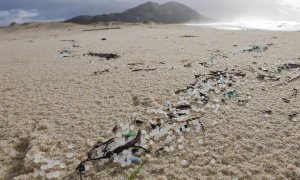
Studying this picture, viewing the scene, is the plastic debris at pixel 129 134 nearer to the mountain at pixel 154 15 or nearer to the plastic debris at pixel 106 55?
the plastic debris at pixel 106 55

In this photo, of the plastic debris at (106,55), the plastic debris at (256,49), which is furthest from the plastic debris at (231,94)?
the plastic debris at (106,55)

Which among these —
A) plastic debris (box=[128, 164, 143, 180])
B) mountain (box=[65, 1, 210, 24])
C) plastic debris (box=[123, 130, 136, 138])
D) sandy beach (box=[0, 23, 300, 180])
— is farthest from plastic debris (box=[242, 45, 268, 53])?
mountain (box=[65, 1, 210, 24])

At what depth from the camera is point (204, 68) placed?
5551 millimetres

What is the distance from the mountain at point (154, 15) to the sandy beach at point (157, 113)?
17.5 meters

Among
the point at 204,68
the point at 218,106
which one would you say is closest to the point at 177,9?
the point at 204,68

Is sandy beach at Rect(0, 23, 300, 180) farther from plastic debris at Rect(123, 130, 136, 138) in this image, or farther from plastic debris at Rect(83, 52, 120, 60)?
plastic debris at Rect(83, 52, 120, 60)

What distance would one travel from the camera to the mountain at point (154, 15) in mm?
23616

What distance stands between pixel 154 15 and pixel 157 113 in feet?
76.2

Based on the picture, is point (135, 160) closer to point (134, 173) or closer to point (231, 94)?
point (134, 173)

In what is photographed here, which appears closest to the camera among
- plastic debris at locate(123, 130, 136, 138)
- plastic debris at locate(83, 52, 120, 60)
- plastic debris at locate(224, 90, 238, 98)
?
plastic debris at locate(123, 130, 136, 138)

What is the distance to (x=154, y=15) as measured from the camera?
26203 millimetres

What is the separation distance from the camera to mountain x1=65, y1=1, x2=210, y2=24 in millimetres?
23616

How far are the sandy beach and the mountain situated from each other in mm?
17542

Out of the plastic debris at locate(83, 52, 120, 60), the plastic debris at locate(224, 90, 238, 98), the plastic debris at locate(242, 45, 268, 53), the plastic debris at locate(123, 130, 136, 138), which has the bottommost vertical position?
the plastic debris at locate(123, 130, 136, 138)
